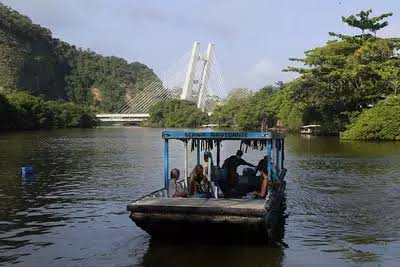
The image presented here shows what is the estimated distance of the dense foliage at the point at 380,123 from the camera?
174 ft

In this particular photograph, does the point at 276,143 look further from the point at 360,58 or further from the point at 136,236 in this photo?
the point at 360,58

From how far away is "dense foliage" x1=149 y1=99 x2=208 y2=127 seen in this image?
127938 mm

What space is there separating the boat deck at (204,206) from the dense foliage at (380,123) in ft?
144

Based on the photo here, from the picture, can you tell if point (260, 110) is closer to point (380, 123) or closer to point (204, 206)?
point (380, 123)

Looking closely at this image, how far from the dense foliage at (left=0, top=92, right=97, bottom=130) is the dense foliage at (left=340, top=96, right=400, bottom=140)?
56.3 metres

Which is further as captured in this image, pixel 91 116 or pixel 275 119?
pixel 91 116

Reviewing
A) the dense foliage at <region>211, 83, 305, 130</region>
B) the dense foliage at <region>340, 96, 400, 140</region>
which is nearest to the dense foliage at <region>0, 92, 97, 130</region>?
the dense foliage at <region>211, 83, 305, 130</region>

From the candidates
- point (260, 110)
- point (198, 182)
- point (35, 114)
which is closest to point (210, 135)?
point (198, 182)

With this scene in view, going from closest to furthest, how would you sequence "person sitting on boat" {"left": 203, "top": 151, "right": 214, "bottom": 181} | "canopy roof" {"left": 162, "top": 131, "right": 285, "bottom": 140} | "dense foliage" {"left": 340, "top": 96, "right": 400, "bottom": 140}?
1. "canopy roof" {"left": 162, "top": 131, "right": 285, "bottom": 140}
2. "person sitting on boat" {"left": 203, "top": 151, "right": 214, "bottom": 181}
3. "dense foliage" {"left": 340, "top": 96, "right": 400, "bottom": 140}

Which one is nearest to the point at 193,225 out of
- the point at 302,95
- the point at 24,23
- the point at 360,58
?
the point at 360,58

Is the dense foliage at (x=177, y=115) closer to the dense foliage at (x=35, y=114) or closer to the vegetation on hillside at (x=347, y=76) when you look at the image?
the dense foliage at (x=35, y=114)

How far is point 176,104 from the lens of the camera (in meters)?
137

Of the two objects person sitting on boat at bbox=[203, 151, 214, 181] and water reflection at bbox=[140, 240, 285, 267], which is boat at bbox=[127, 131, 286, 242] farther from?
person sitting on boat at bbox=[203, 151, 214, 181]

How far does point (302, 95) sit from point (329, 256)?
5246cm
